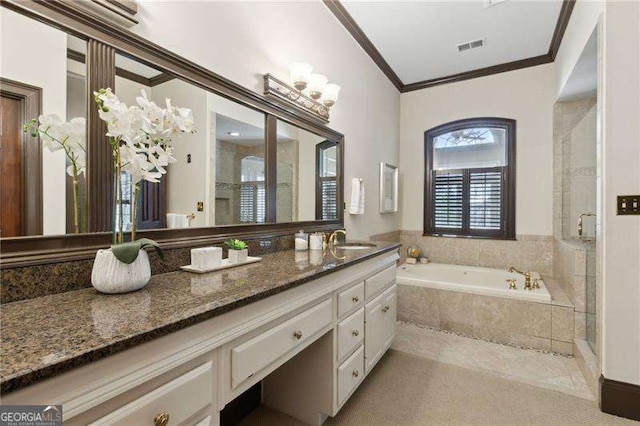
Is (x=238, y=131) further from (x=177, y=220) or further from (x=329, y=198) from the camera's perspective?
(x=329, y=198)

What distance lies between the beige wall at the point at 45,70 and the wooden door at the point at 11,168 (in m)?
0.06

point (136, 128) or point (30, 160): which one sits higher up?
point (136, 128)

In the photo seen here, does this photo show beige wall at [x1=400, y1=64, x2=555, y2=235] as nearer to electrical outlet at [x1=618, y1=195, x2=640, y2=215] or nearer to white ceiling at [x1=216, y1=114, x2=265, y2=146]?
electrical outlet at [x1=618, y1=195, x2=640, y2=215]

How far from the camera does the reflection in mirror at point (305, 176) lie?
209cm

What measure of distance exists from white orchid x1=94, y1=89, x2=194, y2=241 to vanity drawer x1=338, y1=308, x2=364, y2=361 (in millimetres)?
1085

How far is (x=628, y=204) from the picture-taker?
1.72 m

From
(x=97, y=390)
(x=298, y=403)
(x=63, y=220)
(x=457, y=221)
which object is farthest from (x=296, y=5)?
(x=457, y=221)

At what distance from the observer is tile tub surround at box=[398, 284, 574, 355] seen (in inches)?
99.0

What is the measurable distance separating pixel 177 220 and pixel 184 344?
0.74m

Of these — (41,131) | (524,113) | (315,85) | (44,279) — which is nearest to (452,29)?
(524,113)

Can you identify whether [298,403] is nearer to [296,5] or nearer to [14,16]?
[14,16]

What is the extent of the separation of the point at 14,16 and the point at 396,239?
12.5 ft

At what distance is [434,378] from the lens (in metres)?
2.13

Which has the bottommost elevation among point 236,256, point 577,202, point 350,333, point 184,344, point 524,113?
point 350,333
